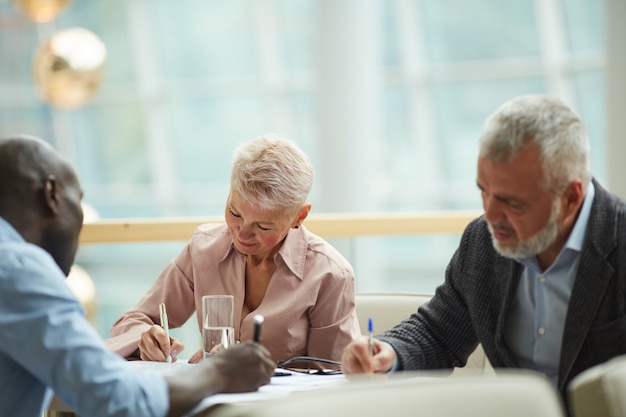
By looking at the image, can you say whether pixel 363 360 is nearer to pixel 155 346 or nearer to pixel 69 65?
pixel 155 346

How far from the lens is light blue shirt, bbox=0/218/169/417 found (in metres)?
1.95

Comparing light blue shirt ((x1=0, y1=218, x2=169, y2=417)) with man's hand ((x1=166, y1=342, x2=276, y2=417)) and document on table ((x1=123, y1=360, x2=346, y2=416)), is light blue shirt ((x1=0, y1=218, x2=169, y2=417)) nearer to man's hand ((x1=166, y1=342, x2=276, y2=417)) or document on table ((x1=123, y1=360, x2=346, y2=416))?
man's hand ((x1=166, y1=342, x2=276, y2=417))

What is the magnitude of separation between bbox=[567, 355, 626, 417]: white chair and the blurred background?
24.8 feet

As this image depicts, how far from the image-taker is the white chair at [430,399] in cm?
155

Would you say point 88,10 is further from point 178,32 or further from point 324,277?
point 324,277

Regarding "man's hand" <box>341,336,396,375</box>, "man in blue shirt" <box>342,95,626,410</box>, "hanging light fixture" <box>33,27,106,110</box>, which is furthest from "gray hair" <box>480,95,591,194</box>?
"hanging light fixture" <box>33,27,106,110</box>

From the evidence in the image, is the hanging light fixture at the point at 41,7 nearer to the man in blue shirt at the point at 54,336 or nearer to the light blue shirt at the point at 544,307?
the man in blue shirt at the point at 54,336

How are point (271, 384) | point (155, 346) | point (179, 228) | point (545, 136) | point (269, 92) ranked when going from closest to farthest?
point (545, 136) → point (271, 384) → point (155, 346) → point (179, 228) → point (269, 92)

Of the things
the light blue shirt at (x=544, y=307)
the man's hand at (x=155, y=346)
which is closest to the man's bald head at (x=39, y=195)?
the man's hand at (x=155, y=346)

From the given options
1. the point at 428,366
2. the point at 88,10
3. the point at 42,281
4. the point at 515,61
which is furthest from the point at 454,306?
the point at 88,10

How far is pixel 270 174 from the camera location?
283cm

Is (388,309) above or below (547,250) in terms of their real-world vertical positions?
below

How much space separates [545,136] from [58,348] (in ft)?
3.57

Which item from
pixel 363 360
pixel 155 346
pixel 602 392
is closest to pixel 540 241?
pixel 363 360
